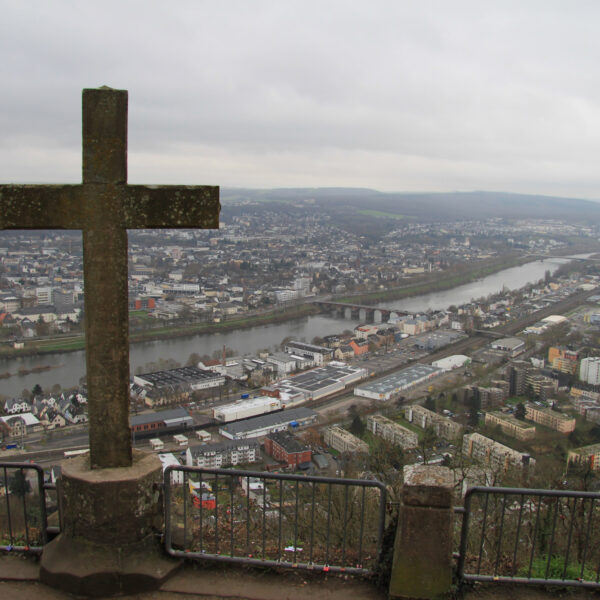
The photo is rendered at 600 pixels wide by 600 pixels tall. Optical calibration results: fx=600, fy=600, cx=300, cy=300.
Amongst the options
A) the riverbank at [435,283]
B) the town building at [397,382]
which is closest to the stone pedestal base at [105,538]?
the town building at [397,382]

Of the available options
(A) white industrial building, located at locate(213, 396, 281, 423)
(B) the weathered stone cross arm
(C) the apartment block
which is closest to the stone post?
(B) the weathered stone cross arm

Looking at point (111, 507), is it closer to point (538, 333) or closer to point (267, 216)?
point (538, 333)

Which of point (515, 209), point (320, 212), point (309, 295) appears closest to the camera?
point (309, 295)

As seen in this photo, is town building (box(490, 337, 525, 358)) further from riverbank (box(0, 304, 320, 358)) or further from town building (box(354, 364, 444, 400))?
riverbank (box(0, 304, 320, 358))

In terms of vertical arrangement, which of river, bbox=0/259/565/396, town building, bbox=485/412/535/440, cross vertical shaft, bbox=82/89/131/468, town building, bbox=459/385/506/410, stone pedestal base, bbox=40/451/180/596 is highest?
cross vertical shaft, bbox=82/89/131/468

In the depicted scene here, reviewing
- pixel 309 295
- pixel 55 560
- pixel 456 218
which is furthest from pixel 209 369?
pixel 456 218

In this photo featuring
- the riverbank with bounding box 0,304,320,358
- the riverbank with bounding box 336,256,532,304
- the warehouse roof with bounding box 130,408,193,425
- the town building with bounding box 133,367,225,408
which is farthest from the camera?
the riverbank with bounding box 336,256,532,304
